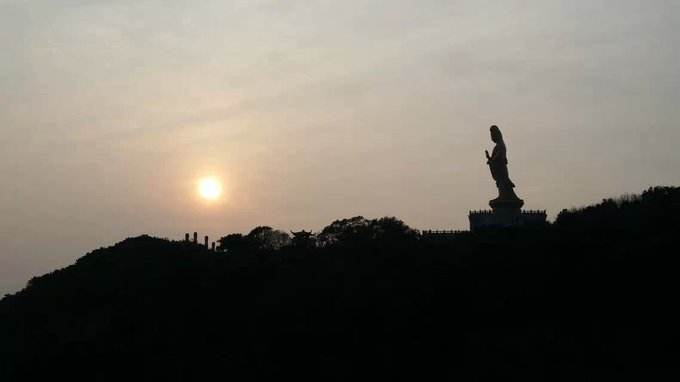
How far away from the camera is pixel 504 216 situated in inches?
1778

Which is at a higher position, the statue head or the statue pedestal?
→ the statue head

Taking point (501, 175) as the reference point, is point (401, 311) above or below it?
below

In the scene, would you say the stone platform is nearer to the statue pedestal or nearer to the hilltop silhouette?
the statue pedestal

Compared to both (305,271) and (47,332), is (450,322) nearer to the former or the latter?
(305,271)

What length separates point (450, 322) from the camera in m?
35.6

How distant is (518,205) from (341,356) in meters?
13.9

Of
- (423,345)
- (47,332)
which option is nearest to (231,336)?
(423,345)

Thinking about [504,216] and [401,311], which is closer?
[401,311]

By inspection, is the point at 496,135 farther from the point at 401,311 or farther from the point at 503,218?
the point at 401,311

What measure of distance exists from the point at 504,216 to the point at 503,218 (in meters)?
0.11

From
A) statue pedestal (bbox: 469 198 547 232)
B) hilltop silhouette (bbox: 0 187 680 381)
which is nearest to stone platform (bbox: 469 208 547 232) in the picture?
statue pedestal (bbox: 469 198 547 232)

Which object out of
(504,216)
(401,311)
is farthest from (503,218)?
(401,311)

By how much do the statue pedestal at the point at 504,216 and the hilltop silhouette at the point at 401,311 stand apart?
1.73m

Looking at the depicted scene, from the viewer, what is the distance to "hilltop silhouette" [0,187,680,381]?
105 ft
